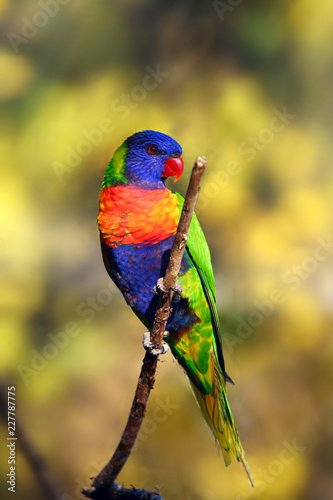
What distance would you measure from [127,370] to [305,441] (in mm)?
1640

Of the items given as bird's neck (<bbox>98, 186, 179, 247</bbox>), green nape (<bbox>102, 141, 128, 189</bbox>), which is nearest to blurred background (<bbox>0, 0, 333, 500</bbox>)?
green nape (<bbox>102, 141, 128, 189</bbox>)

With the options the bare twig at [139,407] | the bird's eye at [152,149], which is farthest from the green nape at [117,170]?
the bare twig at [139,407]

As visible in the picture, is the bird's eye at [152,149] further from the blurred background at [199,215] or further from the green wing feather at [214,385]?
the blurred background at [199,215]

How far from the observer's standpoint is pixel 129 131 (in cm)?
411

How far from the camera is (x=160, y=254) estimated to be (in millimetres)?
2209

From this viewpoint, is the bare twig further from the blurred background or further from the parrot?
the blurred background

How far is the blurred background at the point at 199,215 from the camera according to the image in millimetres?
Result: 4051

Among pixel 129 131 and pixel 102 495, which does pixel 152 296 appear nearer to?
pixel 102 495

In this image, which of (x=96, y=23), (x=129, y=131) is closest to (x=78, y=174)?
(x=129, y=131)

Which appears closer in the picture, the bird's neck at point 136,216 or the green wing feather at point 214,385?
the bird's neck at point 136,216

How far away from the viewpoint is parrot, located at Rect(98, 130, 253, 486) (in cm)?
215

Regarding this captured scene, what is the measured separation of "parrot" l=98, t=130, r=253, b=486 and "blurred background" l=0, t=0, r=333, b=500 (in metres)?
1.60

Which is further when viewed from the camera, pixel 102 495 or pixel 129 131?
pixel 129 131

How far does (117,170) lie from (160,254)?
44cm
